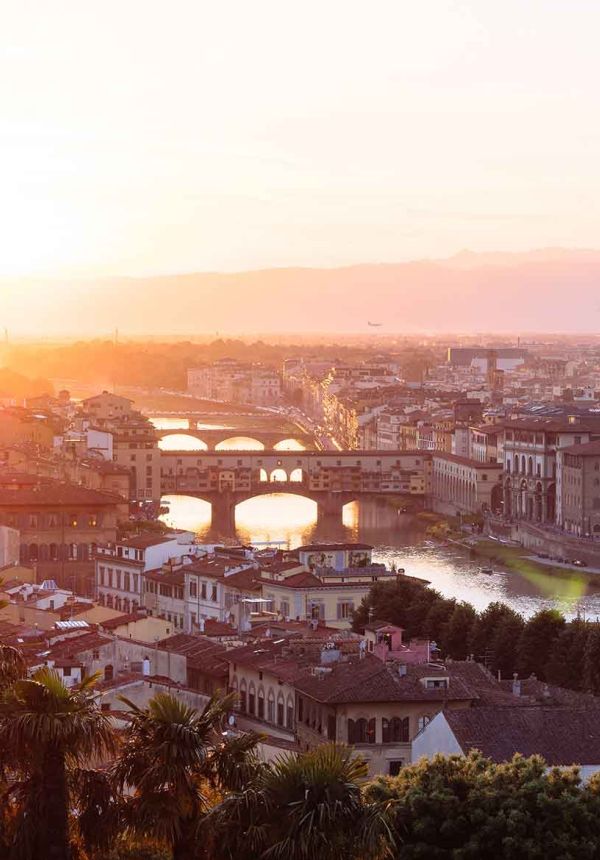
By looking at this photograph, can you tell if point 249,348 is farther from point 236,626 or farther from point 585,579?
point 236,626

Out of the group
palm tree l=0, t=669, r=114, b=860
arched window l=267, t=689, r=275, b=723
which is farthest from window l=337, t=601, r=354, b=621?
palm tree l=0, t=669, r=114, b=860

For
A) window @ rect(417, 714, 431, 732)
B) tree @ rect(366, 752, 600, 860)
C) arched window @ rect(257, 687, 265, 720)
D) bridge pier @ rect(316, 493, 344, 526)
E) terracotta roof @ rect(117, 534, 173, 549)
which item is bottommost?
bridge pier @ rect(316, 493, 344, 526)

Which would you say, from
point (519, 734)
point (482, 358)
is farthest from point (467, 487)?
point (482, 358)

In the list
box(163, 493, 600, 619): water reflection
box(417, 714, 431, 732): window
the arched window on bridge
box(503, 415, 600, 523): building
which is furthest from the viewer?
the arched window on bridge

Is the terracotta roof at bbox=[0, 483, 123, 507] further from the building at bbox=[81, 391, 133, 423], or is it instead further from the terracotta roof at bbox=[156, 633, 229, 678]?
the building at bbox=[81, 391, 133, 423]

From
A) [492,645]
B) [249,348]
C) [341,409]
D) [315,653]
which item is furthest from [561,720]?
[249,348]

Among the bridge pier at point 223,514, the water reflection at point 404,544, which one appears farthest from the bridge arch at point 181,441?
the bridge pier at point 223,514
